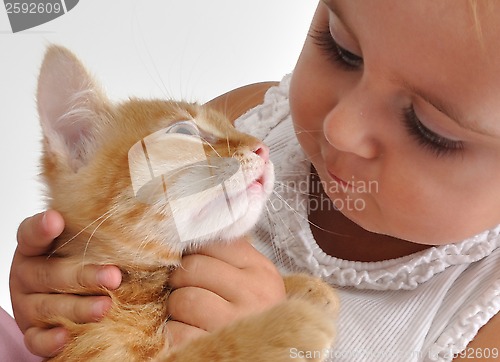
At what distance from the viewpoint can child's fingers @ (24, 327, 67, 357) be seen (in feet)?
1.74

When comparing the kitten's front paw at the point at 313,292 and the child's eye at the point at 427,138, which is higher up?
the child's eye at the point at 427,138

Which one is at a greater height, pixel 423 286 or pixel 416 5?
pixel 416 5

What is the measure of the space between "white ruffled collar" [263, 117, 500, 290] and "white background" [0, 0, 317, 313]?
0.50ft

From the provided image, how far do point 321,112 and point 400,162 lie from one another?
13cm

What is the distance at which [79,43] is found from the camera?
745 mm

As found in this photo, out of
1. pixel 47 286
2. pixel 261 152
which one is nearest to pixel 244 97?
pixel 261 152

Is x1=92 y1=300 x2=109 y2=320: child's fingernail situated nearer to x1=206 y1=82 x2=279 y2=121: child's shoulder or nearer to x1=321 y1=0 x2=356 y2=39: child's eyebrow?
x1=321 y1=0 x2=356 y2=39: child's eyebrow

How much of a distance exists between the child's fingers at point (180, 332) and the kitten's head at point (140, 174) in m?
0.07

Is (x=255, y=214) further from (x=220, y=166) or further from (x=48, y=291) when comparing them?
(x=48, y=291)

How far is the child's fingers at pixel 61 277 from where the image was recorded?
54cm

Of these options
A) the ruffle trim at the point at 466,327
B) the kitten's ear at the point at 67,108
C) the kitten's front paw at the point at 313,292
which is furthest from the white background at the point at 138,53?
the ruffle trim at the point at 466,327

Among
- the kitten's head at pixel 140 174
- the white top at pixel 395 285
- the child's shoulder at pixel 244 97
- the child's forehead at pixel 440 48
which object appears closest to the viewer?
the child's forehead at pixel 440 48

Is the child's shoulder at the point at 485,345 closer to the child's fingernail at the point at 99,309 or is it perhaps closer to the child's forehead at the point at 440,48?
the child's forehead at the point at 440,48

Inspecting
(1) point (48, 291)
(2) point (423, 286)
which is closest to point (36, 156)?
(1) point (48, 291)
